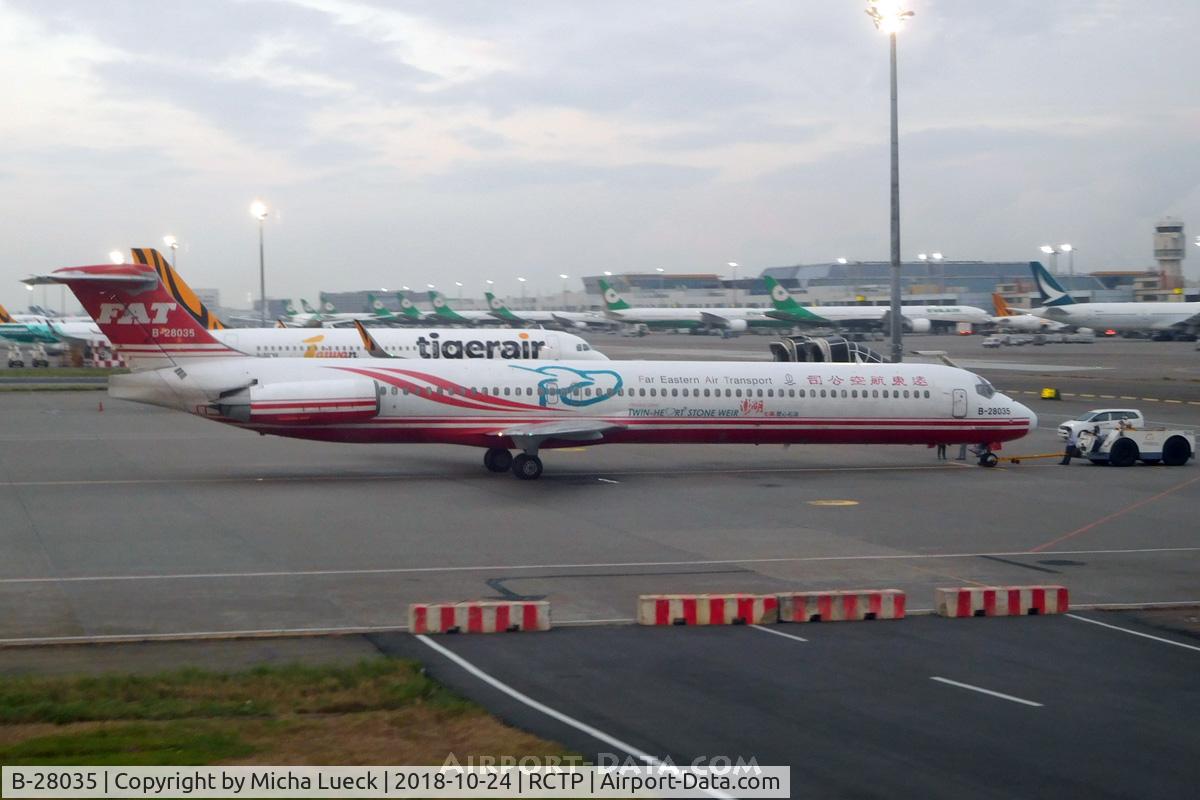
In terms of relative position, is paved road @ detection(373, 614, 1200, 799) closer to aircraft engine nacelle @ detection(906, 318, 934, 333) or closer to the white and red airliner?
the white and red airliner

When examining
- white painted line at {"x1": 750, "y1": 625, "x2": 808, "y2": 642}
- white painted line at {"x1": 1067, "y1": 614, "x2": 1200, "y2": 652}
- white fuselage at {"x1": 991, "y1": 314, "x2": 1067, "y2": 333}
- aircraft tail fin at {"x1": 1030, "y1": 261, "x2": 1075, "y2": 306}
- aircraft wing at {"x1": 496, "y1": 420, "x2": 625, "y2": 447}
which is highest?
aircraft tail fin at {"x1": 1030, "y1": 261, "x2": 1075, "y2": 306}

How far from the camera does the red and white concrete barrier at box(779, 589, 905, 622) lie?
18.6 m

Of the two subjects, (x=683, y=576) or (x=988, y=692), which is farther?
(x=683, y=576)

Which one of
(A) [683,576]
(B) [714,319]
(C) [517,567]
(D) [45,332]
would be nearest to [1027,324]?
(B) [714,319]

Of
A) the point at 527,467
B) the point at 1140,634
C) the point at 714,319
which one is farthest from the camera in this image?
the point at 714,319

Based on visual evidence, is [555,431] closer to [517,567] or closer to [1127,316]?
[517,567]

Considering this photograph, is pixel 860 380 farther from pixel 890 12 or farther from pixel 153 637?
pixel 153 637

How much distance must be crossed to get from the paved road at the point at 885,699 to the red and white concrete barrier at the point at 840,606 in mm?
278

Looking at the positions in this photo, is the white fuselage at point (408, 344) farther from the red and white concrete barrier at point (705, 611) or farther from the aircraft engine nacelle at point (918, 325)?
the aircraft engine nacelle at point (918, 325)

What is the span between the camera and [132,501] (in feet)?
97.7

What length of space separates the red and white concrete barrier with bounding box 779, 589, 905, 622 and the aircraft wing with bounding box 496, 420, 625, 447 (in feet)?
51.7

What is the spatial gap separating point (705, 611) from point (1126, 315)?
107 m

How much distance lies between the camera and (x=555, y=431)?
34000 millimetres

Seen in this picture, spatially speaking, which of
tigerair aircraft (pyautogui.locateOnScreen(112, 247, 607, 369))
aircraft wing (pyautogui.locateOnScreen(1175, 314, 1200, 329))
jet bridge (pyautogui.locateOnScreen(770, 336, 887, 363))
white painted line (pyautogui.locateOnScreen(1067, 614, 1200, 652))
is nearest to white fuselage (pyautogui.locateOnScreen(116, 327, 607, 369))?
tigerair aircraft (pyautogui.locateOnScreen(112, 247, 607, 369))
